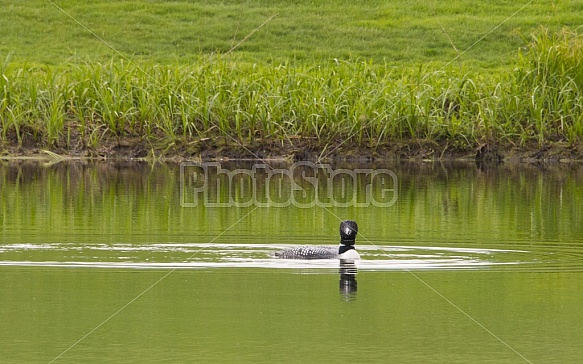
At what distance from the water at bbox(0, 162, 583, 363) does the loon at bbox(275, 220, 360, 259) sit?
5.2 inches

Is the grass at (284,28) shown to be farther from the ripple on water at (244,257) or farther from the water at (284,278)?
the ripple on water at (244,257)

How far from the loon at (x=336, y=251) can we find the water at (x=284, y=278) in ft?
0.43

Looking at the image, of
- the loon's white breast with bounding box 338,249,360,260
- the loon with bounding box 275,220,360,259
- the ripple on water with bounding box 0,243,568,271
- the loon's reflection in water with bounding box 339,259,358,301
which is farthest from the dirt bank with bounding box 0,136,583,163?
the loon's reflection in water with bounding box 339,259,358,301

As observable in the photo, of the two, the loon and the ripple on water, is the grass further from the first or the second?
the loon

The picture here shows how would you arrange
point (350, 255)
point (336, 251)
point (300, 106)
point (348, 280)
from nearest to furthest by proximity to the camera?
point (348, 280)
point (350, 255)
point (336, 251)
point (300, 106)

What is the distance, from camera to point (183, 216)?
45.0 ft

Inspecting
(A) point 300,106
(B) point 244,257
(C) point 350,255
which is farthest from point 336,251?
(A) point 300,106

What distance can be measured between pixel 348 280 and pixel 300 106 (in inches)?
477

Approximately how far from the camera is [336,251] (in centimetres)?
1080

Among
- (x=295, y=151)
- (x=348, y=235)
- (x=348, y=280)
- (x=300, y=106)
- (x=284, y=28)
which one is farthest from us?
(x=284, y=28)

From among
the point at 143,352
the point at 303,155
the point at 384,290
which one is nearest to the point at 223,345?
the point at 143,352

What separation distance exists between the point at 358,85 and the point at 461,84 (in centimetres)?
188

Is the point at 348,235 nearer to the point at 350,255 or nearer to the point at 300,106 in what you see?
the point at 350,255

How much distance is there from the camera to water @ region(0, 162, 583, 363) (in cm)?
→ 682
